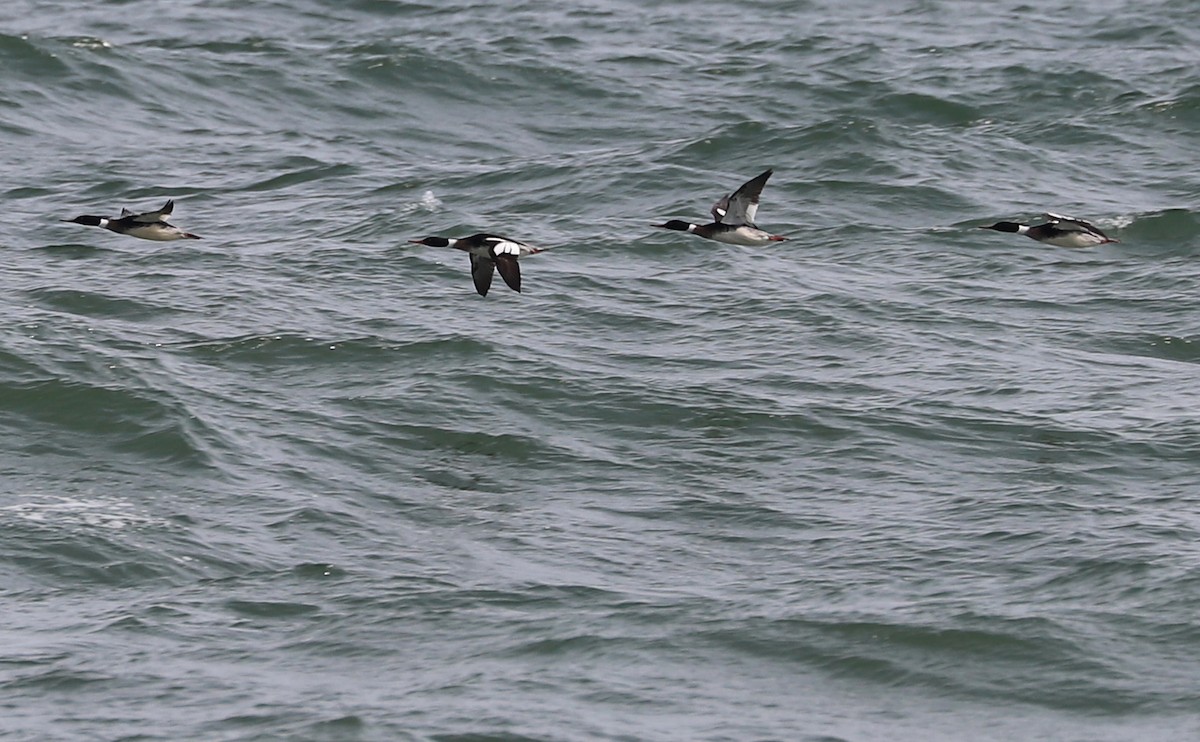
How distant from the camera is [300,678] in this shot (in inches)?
707

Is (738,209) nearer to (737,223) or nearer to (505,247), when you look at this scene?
(737,223)

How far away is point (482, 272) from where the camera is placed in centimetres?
2239

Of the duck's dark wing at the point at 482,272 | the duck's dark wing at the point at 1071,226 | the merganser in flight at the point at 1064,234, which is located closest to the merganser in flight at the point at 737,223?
the duck's dark wing at the point at 482,272

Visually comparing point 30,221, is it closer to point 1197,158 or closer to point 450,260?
point 450,260

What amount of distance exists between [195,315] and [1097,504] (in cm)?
1220

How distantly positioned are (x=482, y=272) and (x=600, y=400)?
3.12 metres

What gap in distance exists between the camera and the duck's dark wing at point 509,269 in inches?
851

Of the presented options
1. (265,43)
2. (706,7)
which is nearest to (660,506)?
(265,43)

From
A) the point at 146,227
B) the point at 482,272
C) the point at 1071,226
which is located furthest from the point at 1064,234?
the point at 146,227

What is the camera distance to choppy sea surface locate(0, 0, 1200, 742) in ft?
59.7

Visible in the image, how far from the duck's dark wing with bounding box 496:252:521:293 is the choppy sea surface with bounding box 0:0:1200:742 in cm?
233

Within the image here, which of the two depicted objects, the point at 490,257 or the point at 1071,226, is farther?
the point at 1071,226

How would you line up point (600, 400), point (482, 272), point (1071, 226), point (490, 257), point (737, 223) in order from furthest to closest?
point (600, 400), point (1071, 226), point (737, 223), point (490, 257), point (482, 272)

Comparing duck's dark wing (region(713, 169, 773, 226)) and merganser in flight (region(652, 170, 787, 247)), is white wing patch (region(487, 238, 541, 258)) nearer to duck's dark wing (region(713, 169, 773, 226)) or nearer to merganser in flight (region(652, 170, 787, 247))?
merganser in flight (region(652, 170, 787, 247))
